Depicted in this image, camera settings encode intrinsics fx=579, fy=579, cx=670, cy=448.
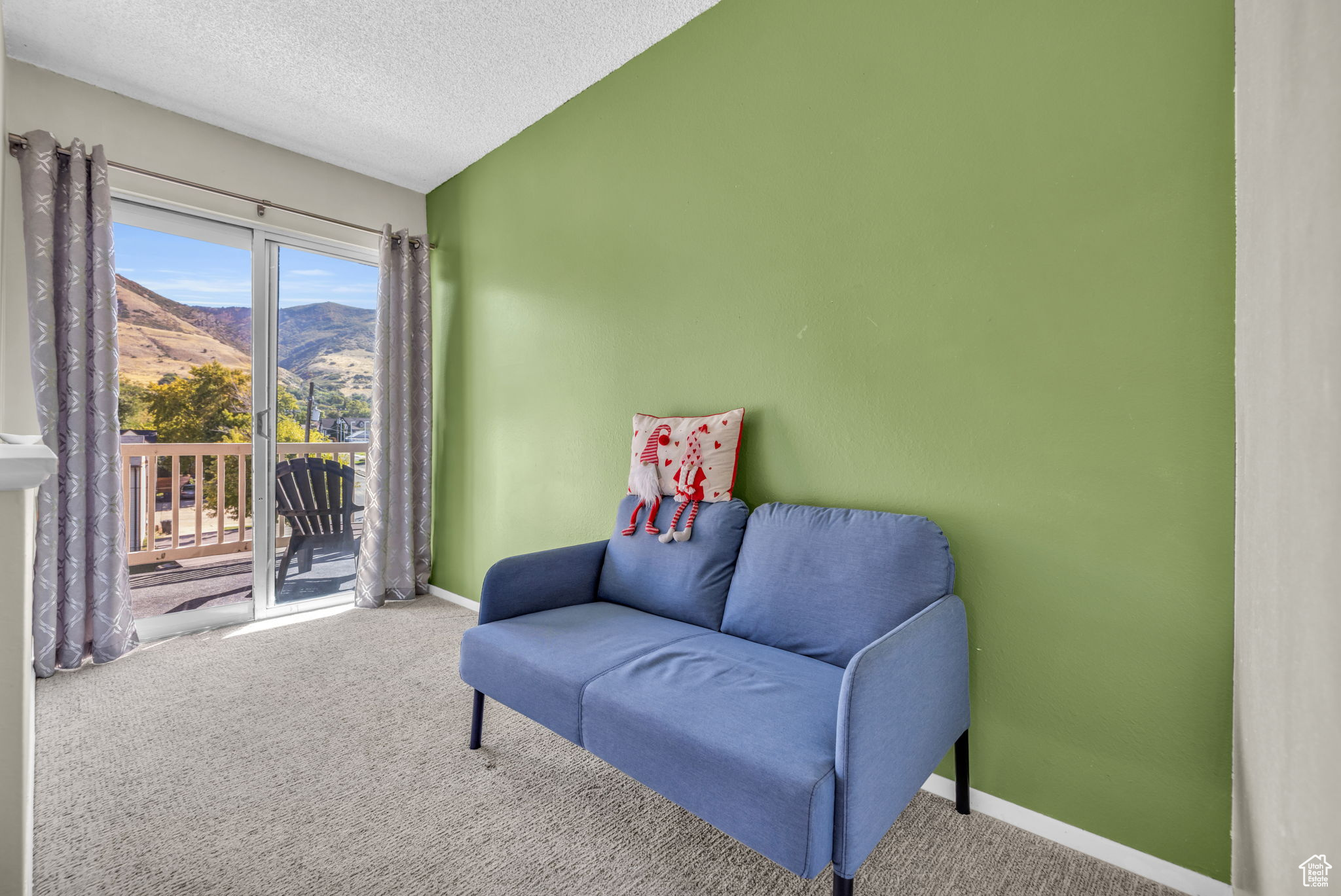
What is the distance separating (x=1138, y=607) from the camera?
4.46 feet

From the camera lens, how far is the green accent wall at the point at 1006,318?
1.29m

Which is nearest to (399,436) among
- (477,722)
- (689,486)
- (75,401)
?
(75,401)

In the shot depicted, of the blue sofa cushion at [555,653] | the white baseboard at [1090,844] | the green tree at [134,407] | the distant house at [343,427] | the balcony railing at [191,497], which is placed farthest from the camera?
the distant house at [343,427]

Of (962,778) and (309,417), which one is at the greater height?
(309,417)

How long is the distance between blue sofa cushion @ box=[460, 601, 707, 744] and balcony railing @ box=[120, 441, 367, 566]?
221 centimetres

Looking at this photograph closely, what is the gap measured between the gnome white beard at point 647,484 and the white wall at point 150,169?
244 cm

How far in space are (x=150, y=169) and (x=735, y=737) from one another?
3.67m

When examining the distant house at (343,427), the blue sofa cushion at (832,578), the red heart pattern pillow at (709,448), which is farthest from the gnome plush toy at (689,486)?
the distant house at (343,427)

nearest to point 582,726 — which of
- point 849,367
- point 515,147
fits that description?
point 849,367

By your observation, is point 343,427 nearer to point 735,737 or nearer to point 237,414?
point 237,414

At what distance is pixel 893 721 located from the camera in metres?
1.16

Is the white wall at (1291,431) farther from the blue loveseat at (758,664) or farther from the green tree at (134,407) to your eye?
the green tree at (134,407)

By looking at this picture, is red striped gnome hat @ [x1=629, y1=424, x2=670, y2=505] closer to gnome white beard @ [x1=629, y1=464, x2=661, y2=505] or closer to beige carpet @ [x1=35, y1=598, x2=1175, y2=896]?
gnome white beard @ [x1=629, y1=464, x2=661, y2=505]

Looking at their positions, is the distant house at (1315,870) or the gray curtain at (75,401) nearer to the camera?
the distant house at (1315,870)
